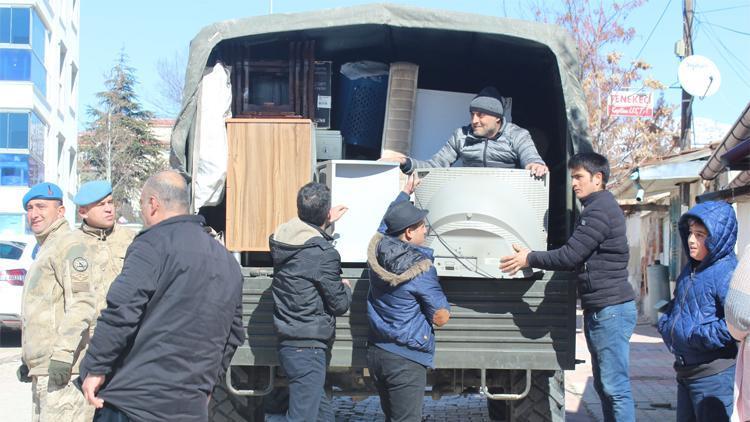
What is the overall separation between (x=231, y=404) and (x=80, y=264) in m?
1.54

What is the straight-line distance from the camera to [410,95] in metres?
6.86

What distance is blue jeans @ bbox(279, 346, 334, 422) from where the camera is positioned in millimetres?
5430

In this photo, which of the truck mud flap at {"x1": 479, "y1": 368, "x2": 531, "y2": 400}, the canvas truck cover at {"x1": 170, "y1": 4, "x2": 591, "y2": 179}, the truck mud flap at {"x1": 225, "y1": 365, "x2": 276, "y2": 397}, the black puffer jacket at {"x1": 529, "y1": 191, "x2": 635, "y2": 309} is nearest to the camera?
the black puffer jacket at {"x1": 529, "y1": 191, "x2": 635, "y2": 309}

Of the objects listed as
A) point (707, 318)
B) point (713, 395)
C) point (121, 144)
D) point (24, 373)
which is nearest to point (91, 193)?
point (24, 373)

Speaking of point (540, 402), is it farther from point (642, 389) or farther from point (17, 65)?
point (17, 65)

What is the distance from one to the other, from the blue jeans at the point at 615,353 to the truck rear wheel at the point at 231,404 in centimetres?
229

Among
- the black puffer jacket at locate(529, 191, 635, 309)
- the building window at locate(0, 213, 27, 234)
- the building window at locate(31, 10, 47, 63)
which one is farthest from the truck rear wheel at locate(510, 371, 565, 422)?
the building window at locate(31, 10, 47, 63)

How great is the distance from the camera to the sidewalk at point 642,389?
8.43 meters

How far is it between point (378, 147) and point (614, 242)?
242 centimetres

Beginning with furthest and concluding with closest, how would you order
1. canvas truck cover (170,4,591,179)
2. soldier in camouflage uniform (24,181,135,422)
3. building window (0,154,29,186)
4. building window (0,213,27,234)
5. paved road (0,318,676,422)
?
building window (0,213,27,234) < building window (0,154,29,186) < paved road (0,318,676,422) < canvas truck cover (170,4,591,179) < soldier in camouflage uniform (24,181,135,422)

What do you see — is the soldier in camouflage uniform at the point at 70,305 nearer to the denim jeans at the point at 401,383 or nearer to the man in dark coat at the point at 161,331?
the man in dark coat at the point at 161,331

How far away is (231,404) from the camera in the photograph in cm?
612

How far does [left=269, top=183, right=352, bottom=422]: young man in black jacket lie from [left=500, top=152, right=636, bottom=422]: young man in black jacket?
1.06 metres

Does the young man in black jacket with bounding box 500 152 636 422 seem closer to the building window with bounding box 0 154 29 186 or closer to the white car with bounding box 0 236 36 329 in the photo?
the white car with bounding box 0 236 36 329
